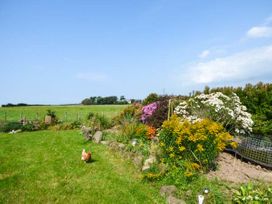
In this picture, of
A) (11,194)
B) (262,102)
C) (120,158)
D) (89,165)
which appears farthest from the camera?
(262,102)

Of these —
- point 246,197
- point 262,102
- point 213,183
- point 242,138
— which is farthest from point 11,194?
point 262,102

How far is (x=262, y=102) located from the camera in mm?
9695

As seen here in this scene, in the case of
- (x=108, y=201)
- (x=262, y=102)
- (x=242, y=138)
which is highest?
(x=262, y=102)

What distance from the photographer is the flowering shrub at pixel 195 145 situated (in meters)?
6.98

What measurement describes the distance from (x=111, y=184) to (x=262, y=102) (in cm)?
595

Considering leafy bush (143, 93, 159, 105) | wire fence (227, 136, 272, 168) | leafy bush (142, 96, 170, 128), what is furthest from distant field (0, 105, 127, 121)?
wire fence (227, 136, 272, 168)

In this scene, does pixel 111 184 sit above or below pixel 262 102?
below

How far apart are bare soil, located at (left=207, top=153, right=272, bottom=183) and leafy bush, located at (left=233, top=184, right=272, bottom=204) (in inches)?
35.0

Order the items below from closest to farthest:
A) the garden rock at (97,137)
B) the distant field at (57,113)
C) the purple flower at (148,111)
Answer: the garden rock at (97,137) → the purple flower at (148,111) → the distant field at (57,113)

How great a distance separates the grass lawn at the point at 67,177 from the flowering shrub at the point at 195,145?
108 cm

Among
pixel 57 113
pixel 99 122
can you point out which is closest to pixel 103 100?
pixel 57 113

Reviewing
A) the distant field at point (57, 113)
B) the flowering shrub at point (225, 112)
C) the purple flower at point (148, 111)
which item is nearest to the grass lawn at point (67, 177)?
the flowering shrub at point (225, 112)

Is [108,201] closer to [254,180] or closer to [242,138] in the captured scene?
[254,180]

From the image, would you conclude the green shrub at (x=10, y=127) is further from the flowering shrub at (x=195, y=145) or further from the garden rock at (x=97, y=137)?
the flowering shrub at (x=195, y=145)
